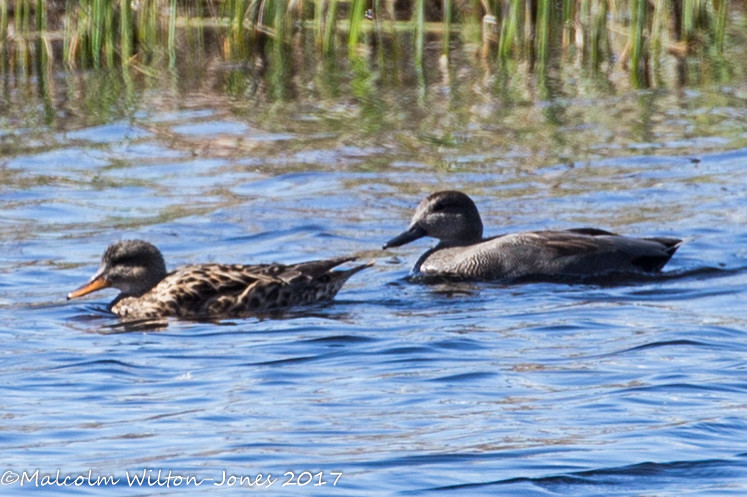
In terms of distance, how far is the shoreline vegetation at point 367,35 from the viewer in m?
15.4

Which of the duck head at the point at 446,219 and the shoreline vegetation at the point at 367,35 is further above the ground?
the shoreline vegetation at the point at 367,35

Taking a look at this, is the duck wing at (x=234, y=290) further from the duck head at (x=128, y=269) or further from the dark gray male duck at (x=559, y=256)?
the dark gray male duck at (x=559, y=256)

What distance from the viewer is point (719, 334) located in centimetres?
784

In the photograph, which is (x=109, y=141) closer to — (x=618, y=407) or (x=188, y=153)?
(x=188, y=153)

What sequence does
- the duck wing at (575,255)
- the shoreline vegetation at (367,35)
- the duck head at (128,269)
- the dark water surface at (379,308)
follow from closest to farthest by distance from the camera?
the dark water surface at (379,308) < the duck head at (128,269) < the duck wing at (575,255) < the shoreline vegetation at (367,35)

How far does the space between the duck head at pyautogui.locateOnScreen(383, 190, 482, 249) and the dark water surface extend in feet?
0.98

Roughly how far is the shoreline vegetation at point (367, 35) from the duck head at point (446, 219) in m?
4.26

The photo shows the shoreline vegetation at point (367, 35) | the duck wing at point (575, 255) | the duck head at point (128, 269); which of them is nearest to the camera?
the duck head at point (128, 269)

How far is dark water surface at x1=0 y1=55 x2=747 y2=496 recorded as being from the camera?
5.91 meters

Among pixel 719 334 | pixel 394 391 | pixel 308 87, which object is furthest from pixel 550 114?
pixel 394 391

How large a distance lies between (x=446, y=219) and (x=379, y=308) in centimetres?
Result: 168

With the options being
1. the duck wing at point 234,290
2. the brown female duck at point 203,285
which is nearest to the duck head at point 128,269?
the brown female duck at point 203,285

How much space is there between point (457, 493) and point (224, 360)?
230 centimetres

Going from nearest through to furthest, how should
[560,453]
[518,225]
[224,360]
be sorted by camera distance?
[560,453]
[224,360]
[518,225]
